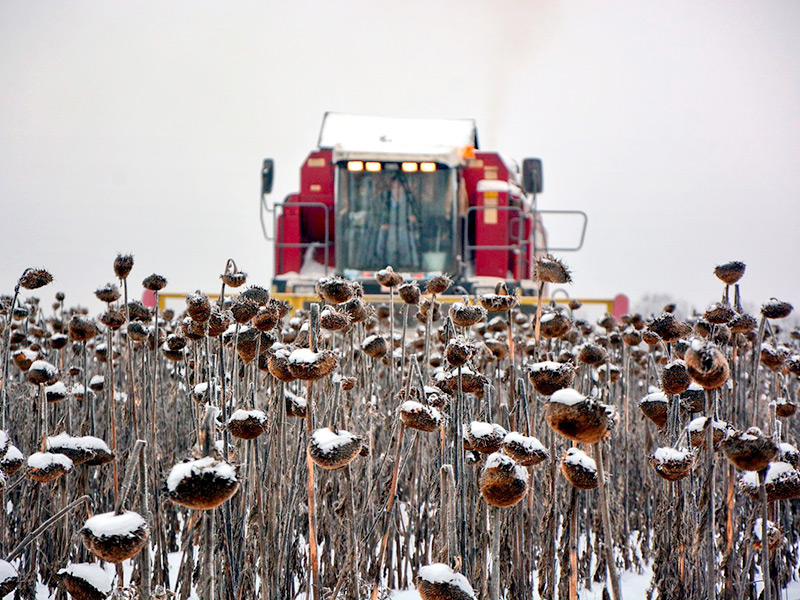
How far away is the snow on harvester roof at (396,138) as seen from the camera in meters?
7.44

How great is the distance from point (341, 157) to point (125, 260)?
5777 millimetres

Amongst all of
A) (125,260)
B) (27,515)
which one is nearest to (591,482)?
(125,260)

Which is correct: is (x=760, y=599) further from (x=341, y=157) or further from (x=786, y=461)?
(x=341, y=157)

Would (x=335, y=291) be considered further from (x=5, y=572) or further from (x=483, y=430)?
(x=5, y=572)

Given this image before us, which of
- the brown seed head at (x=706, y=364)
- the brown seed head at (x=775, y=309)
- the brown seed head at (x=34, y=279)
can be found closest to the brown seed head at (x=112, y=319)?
the brown seed head at (x=34, y=279)

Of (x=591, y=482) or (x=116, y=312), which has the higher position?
(x=116, y=312)

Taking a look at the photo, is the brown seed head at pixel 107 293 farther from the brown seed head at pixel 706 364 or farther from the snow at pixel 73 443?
the brown seed head at pixel 706 364

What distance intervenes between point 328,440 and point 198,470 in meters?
0.31

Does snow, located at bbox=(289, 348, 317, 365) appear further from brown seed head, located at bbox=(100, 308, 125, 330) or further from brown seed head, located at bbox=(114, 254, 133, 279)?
brown seed head, located at bbox=(100, 308, 125, 330)

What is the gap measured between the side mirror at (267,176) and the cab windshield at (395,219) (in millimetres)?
739

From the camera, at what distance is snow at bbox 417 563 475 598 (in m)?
1.08

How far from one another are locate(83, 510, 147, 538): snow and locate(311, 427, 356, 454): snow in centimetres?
32

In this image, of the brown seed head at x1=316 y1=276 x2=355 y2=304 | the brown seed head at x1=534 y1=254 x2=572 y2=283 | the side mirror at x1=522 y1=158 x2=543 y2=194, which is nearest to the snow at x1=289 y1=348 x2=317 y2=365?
the brown seed head at x1=316 y1=276 x2=355 y2=304

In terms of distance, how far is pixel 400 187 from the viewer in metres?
7.67
